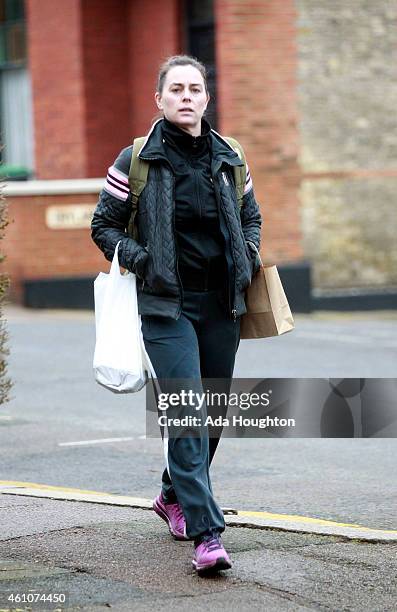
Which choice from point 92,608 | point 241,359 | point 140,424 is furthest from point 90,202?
point 92,608

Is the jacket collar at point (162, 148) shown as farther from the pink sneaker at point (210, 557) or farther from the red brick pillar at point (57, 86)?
the red brick pillar at point (57, 86)

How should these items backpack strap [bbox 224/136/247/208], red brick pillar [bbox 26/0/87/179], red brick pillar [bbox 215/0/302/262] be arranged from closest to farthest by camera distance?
backpack strap [bbox 224/136/247/208], red brick pillar [bbox 215/0/302/262], red brick pillar [bbox 26/0/87/179]

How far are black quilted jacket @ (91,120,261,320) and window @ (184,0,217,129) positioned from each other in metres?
16.6

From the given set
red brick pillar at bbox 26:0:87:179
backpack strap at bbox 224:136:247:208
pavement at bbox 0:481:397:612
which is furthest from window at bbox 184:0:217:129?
backpack strap at bbox 224:136:247:208

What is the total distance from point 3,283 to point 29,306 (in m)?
15.7

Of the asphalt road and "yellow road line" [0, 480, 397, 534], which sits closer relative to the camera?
"yellow road line" [0, 480, 397, 534]

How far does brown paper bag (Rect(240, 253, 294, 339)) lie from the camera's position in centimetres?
598

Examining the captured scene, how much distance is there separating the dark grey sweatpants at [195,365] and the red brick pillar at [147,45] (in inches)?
670

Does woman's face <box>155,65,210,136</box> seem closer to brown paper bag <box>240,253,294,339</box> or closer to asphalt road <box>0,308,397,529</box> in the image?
brown paper bag <box>240,253,294,339</box>

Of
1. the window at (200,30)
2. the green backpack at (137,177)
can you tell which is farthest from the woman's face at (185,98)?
the window at (200,30)

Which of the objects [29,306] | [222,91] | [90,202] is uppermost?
[222,91]

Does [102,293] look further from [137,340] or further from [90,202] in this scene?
[90,202]

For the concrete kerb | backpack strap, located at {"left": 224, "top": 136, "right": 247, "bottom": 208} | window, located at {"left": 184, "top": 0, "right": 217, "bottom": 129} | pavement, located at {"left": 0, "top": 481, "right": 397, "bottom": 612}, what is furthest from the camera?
window, located at {"left": 184, "top": 0, "right": 217, "bottom": 129}

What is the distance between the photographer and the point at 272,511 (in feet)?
24.3
